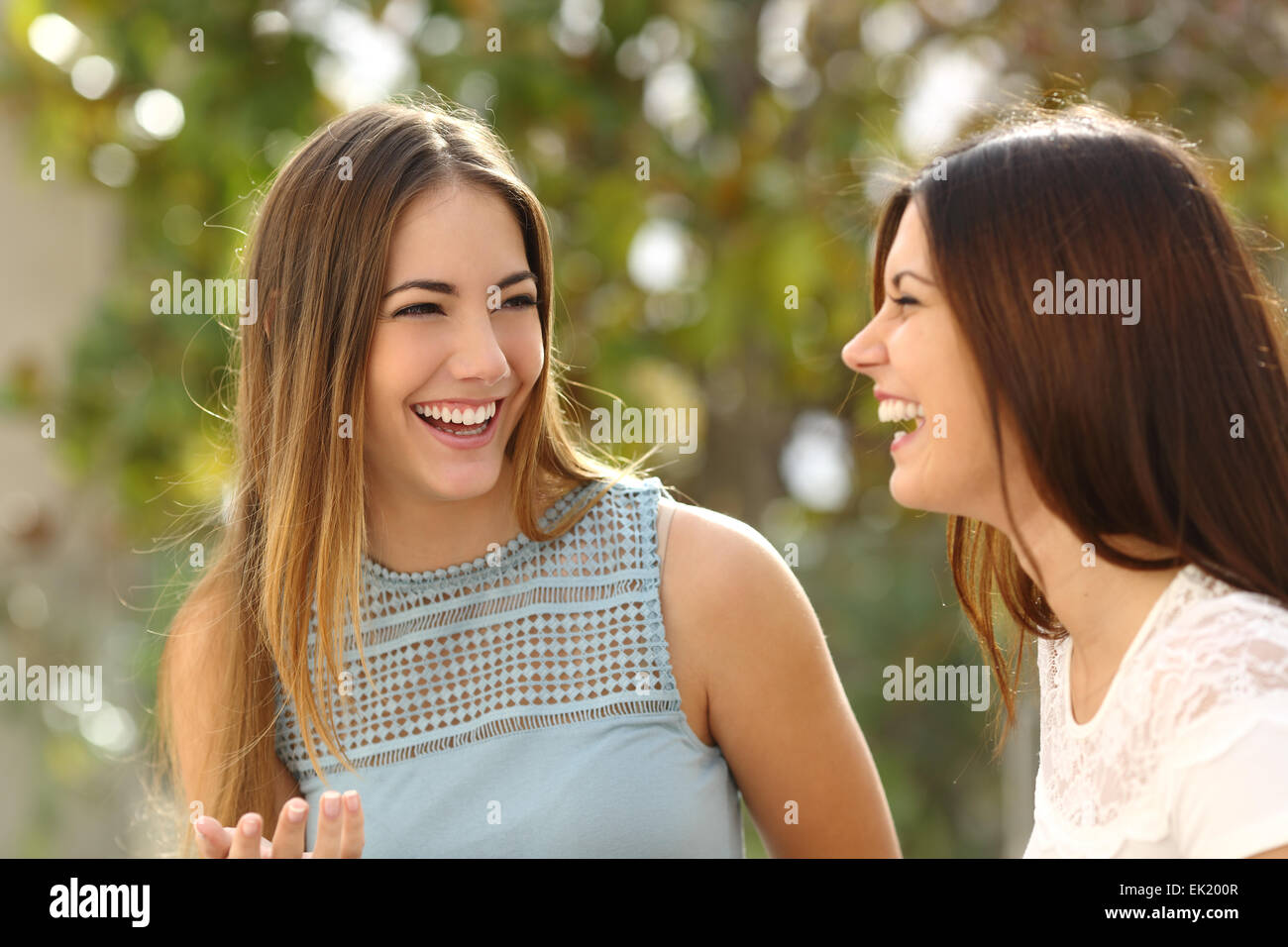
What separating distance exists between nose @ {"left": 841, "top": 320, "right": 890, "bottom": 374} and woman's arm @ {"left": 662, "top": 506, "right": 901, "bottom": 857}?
404 mm

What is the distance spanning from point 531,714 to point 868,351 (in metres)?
0.66

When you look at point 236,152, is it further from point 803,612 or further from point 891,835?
point 891,835

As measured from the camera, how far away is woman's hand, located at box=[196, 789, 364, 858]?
4.55ft

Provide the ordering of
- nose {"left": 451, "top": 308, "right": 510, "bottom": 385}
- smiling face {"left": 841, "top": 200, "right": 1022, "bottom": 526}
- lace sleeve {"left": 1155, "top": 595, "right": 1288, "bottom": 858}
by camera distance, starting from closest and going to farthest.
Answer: lace sleeve {"left": 1155, "top": 595, "right": 1288, "bottom": 858} < smiling face {"left": 841, "top": 200, "right": 1022, "bottom": 526} < nose {"left": 451, "top": 308, "right": 510, "bottom": 385}

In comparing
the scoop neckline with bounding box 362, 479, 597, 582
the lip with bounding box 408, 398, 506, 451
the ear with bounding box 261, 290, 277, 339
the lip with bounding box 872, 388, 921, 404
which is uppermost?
the ear with bounding box 261, 290, 277, 339

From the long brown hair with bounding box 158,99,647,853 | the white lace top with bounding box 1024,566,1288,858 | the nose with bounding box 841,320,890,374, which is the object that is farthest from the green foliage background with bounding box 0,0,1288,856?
the white lace top with bounding box 1024,566,1288,858

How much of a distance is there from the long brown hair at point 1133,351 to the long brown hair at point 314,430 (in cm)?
70

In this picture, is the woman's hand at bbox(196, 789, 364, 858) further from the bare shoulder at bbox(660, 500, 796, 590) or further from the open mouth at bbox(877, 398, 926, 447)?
the open mouth at bbox(877, 398, 926, 447)

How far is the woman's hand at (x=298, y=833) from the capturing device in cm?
139

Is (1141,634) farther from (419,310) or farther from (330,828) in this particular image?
(419,310)

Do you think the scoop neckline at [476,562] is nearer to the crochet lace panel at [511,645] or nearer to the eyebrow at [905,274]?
the crochet lace panel at [511,645]

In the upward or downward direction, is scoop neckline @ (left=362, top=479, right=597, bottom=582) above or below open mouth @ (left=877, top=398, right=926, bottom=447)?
below

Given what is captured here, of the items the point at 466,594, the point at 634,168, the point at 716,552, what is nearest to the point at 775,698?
the point at 716,552

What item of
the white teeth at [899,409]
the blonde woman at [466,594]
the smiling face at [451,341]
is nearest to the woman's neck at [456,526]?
the blonde woman at [466,594]
